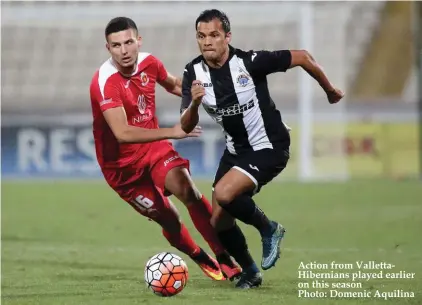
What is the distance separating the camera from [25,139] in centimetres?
1953

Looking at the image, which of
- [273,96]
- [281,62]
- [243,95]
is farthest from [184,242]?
[273,96]

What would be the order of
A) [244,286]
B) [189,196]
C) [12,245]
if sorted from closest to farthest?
1. [244,286]
2. [189,196]
3. [12,245]

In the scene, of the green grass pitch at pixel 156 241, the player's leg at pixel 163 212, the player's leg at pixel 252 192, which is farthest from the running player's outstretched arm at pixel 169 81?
the green grass pitch at pixel 156 241

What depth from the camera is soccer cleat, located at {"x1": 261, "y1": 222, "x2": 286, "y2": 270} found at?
22.1 feet

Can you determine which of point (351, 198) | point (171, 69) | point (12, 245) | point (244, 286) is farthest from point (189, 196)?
point (171, 69)

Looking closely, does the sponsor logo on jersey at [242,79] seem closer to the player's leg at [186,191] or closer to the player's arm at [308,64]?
the player's arm at [308,64]

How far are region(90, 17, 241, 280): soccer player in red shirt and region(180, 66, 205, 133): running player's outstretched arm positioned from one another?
39 centimetres

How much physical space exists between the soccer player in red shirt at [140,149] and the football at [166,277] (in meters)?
0.76

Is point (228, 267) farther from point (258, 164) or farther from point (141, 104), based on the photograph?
point (141, 104)

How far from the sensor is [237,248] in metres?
7.03

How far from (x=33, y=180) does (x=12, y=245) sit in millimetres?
9561

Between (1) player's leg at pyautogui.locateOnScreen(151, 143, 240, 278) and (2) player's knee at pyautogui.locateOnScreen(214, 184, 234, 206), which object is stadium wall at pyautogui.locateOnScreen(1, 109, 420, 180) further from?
(2) player's knee at pyautogui.locateOnScreen(214, 184, 234, 206)

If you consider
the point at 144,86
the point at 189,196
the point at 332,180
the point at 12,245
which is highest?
the point at 144,86

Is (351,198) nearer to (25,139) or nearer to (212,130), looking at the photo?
(212,130)
